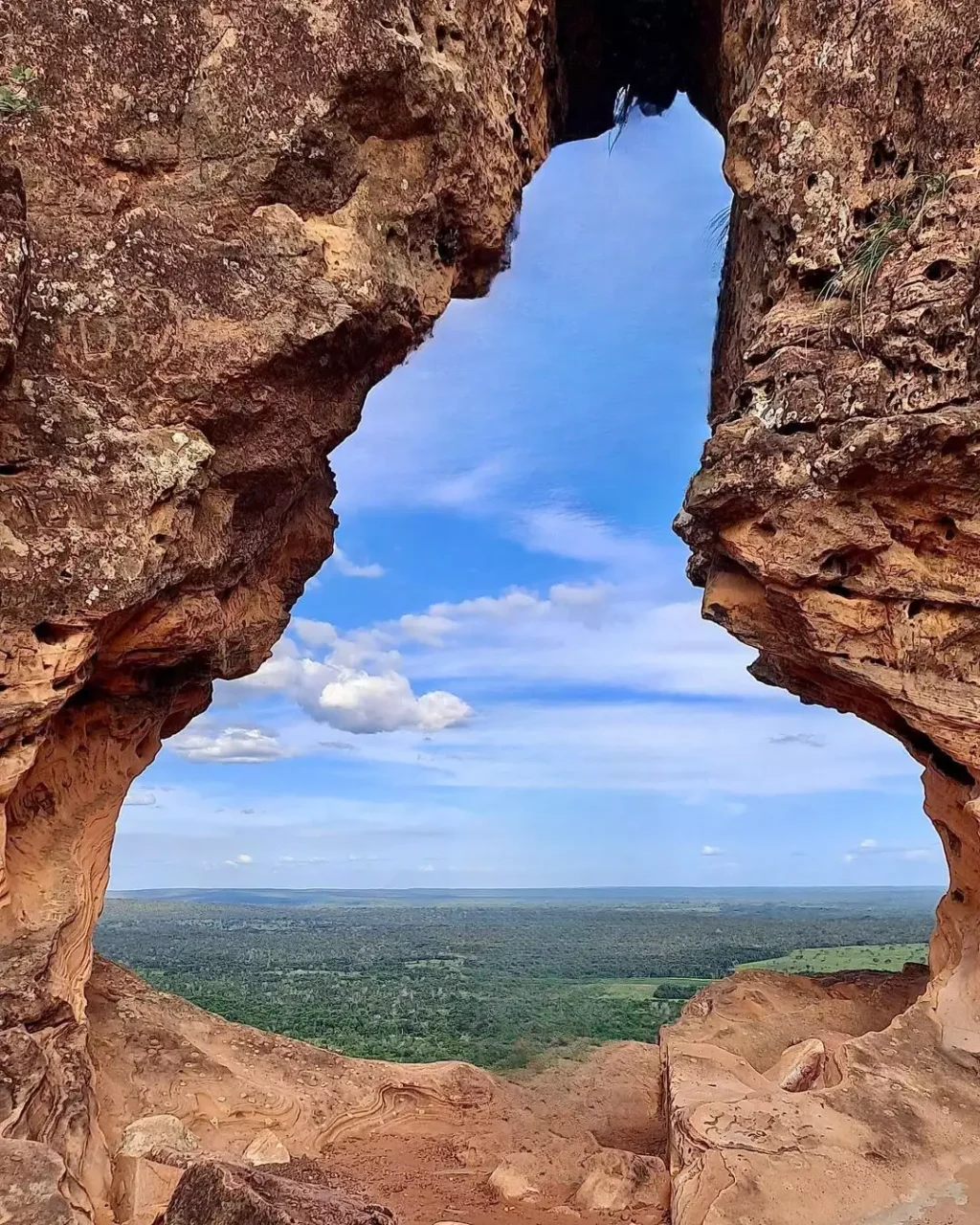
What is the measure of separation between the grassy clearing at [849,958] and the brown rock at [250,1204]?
30100 millimetres

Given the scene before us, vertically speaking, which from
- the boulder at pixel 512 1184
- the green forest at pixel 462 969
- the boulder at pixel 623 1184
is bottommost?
the green forest at pixel 462 969

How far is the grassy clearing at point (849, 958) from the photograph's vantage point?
33.8m

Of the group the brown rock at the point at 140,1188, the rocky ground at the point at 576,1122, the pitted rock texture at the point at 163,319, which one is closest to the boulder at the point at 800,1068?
the rocky ground at the point at 576,1122

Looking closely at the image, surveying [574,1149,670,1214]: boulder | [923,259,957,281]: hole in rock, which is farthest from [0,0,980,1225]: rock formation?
[574,1149,670,1214]: boulder

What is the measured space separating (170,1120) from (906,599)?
31.7 ft

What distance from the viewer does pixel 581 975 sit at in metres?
35.3

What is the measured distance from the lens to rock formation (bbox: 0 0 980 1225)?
24.9 ft

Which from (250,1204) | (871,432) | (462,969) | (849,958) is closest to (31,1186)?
(250,1204)

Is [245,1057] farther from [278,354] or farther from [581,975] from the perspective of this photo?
[581,975]

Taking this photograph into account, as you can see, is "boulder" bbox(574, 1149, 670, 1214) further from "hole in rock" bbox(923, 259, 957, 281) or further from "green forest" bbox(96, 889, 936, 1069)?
"hole in rock" bbox(923, 259, 957, 281)

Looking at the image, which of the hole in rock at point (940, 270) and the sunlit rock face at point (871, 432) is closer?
the sunlit rock face at point (871, 432)

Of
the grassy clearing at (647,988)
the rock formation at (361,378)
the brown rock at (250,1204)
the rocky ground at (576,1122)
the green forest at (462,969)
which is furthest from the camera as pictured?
the grassy clearing at (647,988)

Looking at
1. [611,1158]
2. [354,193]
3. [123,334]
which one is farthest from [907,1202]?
[354,193]

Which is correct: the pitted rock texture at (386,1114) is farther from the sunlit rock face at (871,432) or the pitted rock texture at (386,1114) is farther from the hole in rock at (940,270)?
the hole in rock at (940,270)
